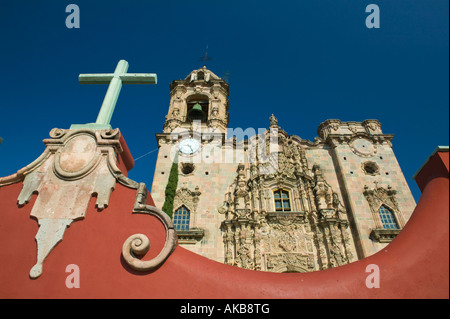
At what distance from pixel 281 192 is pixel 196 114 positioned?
9.73 meters

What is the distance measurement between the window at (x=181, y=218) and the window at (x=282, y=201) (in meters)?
5.23

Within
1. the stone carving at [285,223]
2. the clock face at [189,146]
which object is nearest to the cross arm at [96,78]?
the stone carving at [285,223]

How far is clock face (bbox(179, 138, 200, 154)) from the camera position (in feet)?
55.1

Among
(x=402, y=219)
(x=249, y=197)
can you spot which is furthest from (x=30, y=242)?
(x=402, y=219)

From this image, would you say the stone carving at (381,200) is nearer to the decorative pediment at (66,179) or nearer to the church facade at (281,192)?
the church facade at (281,192)

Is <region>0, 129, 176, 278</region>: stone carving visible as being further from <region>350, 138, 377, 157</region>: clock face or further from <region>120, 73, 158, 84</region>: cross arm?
<region>350, 138, 377, 157</region>: clock face

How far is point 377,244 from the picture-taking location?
493 inches

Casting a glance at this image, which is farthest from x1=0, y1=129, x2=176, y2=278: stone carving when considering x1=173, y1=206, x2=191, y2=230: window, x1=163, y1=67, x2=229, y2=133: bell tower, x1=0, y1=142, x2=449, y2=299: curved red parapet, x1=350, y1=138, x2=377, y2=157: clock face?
x1=350, y1=138, x2=377, y2=157: clock face

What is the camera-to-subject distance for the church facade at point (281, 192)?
12594 millimetres

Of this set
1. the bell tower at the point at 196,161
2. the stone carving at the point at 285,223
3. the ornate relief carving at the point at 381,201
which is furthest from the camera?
the ornate relief carving at the point at 381,201

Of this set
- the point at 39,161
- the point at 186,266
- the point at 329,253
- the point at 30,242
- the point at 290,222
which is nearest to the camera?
the point at 186,266
